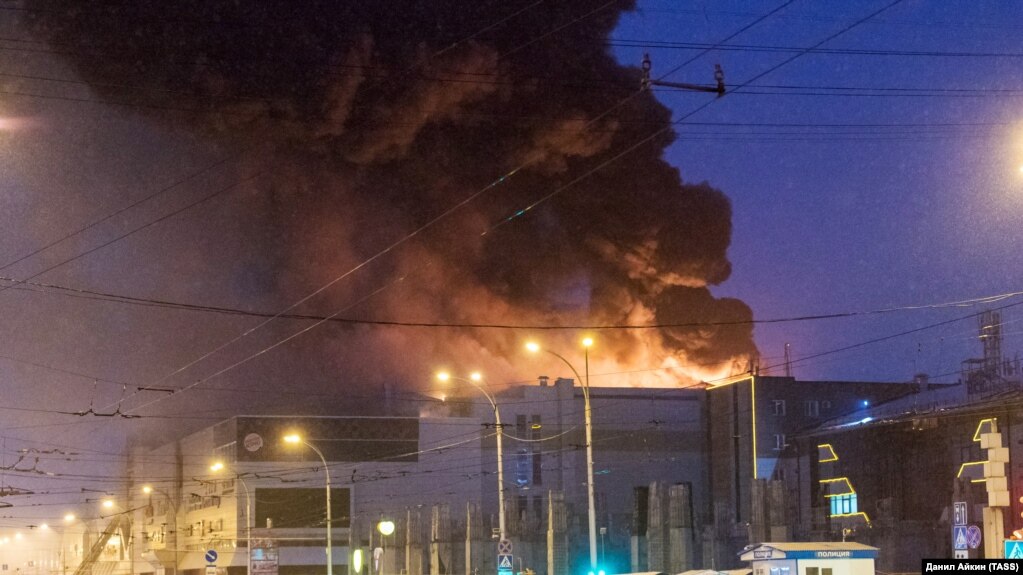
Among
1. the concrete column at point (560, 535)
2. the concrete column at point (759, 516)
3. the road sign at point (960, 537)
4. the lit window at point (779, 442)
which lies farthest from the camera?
the lit window at point (779, 442)

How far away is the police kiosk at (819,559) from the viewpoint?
32.3 m

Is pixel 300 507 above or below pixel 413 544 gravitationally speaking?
above

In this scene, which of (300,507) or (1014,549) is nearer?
(1014,549)

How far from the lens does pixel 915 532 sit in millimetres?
57531

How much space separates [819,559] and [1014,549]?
41.9ft

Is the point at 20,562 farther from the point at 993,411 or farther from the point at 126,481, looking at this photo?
the point at 993,411

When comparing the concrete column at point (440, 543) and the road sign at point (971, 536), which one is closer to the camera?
the road sign at point (971, 536)

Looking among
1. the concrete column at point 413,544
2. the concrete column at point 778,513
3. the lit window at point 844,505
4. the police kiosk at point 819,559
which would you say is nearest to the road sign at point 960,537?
the police kiosk at point 819,559

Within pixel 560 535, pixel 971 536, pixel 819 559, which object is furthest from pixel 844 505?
pixel 971 536

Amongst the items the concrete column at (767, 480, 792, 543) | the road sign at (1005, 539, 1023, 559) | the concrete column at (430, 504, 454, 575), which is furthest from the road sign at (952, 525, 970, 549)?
the concrete column at (430, 504, 454, 575)

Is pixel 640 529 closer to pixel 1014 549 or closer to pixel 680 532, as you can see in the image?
pixel 680 532

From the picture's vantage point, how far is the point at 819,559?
32.3 meters

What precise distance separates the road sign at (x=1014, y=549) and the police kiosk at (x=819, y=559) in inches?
491

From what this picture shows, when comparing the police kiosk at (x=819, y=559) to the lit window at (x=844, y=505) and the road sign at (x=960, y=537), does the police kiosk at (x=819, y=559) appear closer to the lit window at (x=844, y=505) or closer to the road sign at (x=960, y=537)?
the road sign at (x=960, y=537)
